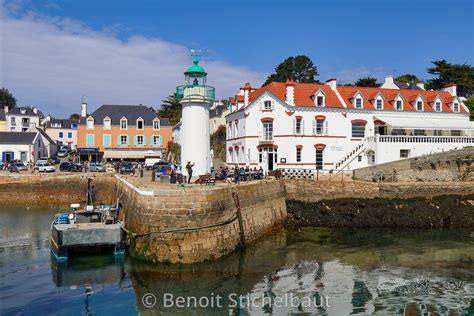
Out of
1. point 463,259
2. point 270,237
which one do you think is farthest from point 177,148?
point 463,259

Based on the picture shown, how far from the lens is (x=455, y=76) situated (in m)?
67.5

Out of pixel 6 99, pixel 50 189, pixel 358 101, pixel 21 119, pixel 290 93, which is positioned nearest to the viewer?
pixel 50 189

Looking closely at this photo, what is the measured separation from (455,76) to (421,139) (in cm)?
3868

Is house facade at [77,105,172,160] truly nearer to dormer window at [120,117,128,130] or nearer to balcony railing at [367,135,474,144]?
dormer window at [120,117,128,130]

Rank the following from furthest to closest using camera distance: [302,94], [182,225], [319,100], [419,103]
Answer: [419,103], [302,94], [319,100], [182,225]

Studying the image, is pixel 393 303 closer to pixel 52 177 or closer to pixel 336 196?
pixel 336 196

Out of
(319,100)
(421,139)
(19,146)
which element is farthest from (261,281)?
(19,146)

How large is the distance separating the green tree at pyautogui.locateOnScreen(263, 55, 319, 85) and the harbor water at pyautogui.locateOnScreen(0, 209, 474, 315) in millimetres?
56764

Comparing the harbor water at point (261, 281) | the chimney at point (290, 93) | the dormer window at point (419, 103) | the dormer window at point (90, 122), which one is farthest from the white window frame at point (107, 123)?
the dormer window at point (419, 103)

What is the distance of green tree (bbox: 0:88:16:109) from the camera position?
97812 millimetres

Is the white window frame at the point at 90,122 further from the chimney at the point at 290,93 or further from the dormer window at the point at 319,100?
the dormer window at the point at 319,100

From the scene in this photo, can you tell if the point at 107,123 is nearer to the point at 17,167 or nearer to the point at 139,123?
the point at 139,123

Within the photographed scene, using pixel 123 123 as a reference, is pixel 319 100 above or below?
above

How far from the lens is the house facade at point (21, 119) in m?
73.3
